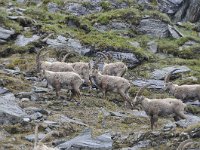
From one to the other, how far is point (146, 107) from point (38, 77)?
635cm

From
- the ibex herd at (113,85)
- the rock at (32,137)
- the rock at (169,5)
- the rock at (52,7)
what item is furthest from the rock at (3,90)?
the rock at (169,5)

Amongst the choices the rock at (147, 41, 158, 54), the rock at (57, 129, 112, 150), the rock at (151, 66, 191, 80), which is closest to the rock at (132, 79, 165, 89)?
the rock at (151, 66, 191, 80)

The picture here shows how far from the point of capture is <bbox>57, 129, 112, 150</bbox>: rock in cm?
1524

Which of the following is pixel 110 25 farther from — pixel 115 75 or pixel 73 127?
pixel 73 127

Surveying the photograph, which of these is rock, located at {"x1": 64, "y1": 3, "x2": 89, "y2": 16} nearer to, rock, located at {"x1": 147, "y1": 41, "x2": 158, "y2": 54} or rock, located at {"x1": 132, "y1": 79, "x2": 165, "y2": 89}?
rock, located at {"x1": 147, "y1": 41, "x2": 158, "y2": 54}

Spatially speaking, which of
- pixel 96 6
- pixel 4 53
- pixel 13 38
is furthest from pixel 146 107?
pixel 96 6

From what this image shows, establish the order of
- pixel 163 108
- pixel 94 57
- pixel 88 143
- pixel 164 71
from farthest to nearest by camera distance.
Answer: pixel 94 57, pixel 164 71, pixel 163 108, pixel 88 143

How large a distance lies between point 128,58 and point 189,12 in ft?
35.1

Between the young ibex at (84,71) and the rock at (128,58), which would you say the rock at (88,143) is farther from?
the rock at (128,58)

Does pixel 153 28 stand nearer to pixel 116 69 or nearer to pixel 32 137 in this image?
pixel 116 69

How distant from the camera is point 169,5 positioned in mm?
38031

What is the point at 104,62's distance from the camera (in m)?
26.9

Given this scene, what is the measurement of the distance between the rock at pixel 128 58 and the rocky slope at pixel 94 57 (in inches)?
2.0

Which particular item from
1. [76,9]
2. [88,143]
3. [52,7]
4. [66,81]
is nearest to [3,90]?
[66,81]
